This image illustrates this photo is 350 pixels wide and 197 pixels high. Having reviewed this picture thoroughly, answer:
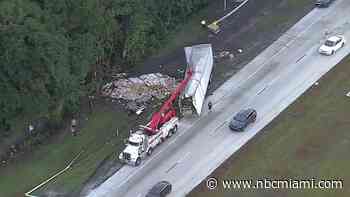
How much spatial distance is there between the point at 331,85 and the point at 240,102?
36.9ft

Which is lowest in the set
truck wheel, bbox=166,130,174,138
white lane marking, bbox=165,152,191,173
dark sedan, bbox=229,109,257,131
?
white lane marking, bbox=165,152,191,173

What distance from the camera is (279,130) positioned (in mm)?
79438

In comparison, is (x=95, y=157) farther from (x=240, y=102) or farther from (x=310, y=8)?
(x=310, y=8)

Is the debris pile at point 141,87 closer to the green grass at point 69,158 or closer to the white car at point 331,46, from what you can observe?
the green grass at point 69,158

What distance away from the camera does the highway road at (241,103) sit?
73375mm

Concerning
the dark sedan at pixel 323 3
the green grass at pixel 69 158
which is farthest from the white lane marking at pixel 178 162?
the dark sedan at pixel 323 3

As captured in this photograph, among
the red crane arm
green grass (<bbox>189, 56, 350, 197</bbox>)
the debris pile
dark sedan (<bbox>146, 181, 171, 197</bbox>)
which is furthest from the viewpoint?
the debris pile

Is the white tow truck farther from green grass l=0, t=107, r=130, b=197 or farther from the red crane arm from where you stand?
green grass l=0, t=107, r=130, b=197

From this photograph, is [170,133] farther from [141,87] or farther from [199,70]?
[141,87]

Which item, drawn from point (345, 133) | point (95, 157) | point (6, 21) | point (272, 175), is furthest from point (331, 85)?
point (6, 21)

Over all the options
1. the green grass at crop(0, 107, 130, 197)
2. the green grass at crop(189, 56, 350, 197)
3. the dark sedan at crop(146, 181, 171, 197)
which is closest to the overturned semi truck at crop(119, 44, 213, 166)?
the green grass at crop(0, 107, 130, 197)

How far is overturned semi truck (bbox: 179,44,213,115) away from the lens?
8119cm

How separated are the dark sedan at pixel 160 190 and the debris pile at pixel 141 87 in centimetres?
1738

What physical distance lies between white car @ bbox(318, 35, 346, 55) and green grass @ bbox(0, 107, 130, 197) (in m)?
27.6
